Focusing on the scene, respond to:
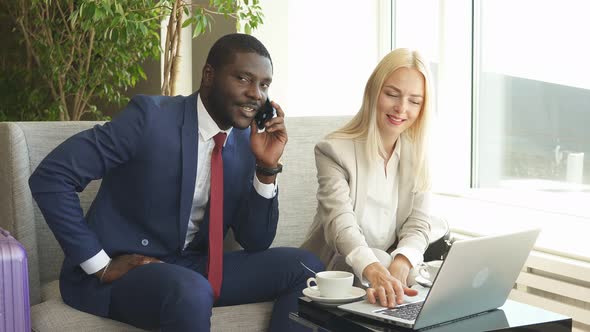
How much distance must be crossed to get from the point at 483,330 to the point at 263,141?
2.84 feet

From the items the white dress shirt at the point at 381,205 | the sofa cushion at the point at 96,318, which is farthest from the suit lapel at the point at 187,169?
the white dress shirt at the point at 381,205

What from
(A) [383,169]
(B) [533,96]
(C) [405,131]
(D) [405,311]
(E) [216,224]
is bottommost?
(D) [405,311]

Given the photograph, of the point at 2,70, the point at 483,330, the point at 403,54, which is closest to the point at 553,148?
the point at 403,54

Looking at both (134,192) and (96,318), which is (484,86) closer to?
(134,192)

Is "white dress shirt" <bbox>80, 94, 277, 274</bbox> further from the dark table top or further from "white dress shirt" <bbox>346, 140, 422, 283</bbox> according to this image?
the dark table top

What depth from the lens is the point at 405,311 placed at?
1756 mm

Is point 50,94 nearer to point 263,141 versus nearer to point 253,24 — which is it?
point 253,24

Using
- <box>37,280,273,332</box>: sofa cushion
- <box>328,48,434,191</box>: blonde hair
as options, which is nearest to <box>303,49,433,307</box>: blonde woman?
<box>328,48,434,191</box>: blonde hair

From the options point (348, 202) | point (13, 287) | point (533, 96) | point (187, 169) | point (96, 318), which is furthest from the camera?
point (533, 96)

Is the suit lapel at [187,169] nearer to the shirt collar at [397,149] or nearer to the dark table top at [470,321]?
the dark table top at [470,321]

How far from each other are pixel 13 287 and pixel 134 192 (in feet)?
1.39

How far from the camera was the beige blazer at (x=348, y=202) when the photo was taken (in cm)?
230

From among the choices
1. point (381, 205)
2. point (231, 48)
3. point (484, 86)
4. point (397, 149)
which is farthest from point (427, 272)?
point (484, 86)

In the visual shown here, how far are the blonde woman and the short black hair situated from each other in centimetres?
36
